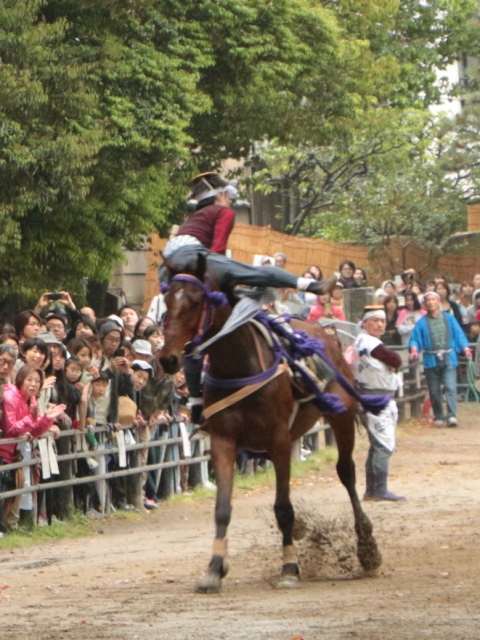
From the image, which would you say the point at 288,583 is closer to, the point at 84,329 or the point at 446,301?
the point at 84,329

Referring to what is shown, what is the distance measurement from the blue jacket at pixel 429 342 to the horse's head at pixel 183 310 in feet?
42.3

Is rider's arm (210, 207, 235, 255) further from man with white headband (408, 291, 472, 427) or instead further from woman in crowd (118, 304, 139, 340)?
man with white headband (408, 291, 472, 427)

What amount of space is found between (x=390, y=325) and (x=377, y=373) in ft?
31.3

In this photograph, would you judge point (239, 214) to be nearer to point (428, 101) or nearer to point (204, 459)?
point (428, 101)

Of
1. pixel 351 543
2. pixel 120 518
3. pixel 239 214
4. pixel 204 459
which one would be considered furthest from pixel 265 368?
pixel 239 214

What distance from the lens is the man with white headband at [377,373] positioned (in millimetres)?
14198

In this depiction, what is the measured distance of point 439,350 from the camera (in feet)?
71.9

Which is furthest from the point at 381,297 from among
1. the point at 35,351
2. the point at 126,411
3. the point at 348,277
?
the point at 35,351

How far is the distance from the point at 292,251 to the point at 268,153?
3947 millimetres

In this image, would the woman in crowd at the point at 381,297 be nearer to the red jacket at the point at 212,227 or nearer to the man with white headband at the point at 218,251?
the man with white headband at the point at 218,251

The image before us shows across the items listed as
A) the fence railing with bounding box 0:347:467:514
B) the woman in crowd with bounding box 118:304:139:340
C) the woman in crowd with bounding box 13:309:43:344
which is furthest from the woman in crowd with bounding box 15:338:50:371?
the woman in crowd with bounding box 118:304:139:340

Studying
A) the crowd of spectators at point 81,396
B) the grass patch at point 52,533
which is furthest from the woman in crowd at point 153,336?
the grass patch at point 52,533

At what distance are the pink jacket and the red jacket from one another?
3.08 meters

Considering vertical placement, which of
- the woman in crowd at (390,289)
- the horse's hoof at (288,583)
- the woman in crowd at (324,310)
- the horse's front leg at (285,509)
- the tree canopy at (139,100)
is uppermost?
the tree canopy at (139,100)
